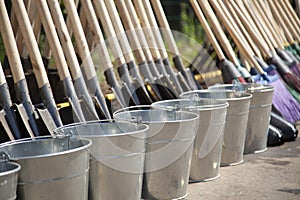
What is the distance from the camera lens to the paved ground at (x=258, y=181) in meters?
3.76

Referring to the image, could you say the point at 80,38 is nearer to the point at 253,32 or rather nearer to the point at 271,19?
the point at 253,32

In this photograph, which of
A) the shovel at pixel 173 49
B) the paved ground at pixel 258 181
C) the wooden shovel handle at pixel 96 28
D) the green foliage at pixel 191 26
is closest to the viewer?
the paved ground at pixel 258 181

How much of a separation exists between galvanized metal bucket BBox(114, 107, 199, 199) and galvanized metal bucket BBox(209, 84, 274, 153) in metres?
1.08

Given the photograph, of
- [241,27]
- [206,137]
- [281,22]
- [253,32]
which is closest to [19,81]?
[206,137]

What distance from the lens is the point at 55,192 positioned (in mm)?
2787

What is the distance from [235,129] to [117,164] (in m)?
1.43

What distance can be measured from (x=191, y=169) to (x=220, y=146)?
23cm

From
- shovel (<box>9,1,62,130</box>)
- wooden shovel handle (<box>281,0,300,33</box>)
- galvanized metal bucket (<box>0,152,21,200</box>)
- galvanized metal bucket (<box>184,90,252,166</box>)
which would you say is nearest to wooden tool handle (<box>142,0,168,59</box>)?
galvanized metal bucket (<box>184,90,252,166</box>)

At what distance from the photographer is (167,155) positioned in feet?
11.5

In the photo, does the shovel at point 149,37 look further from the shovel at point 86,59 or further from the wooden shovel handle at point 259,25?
the wooden shovel handle at point 259,25

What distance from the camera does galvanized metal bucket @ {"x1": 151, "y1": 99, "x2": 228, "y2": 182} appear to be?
3924 millimetres

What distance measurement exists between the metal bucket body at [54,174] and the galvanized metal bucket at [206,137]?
104 centimetres

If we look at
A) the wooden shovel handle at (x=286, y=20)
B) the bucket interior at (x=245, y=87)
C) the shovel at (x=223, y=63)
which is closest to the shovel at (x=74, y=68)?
the bucket interior at (x=245, y=87)

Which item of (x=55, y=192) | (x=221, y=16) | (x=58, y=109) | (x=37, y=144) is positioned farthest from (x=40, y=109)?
(x=221, y=16)
